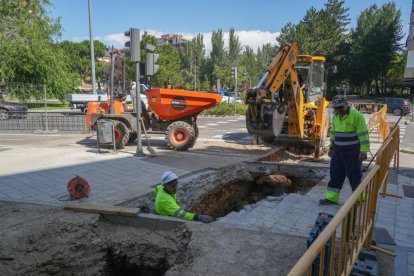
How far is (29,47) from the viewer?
20906 mm

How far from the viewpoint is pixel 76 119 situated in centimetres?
1722

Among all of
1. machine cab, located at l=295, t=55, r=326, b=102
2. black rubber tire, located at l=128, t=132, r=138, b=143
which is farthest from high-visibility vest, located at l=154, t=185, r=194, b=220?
black rubber tire, located at l=128, t=132, r=138, b=143

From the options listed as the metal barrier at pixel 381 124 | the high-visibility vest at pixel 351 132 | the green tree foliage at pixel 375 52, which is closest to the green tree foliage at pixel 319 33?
the green tree foliage at pixel 375 52

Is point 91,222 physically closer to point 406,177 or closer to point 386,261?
point 386,261

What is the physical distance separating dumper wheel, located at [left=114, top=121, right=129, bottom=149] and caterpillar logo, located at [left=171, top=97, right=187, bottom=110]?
5.37 feet

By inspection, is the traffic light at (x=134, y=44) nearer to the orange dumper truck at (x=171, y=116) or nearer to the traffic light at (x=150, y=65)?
the traffic light at (x=150, y=65)

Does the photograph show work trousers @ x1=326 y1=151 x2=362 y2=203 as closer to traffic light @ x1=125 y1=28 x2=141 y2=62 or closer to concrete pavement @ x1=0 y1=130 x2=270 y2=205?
concrete pavement @ x1=0 y1=130 x2=270 y2=205

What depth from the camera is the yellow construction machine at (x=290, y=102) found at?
9.13 m

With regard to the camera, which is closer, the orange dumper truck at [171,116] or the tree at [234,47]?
the orange dumper truck at [171,116]

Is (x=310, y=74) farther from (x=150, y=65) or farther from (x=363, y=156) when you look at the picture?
(x=363, y=156)

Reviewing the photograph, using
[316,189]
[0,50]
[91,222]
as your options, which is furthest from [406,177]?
[0,50]

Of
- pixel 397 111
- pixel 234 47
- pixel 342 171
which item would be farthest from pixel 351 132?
pixel 234 47

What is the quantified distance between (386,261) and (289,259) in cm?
110

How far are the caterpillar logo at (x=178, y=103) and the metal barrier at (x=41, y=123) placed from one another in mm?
7219
